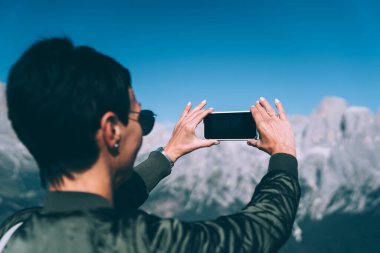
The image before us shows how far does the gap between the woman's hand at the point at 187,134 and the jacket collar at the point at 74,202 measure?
119 centimetres

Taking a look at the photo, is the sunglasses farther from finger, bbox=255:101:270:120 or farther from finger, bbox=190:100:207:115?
finger, bbox=255:101:270:120

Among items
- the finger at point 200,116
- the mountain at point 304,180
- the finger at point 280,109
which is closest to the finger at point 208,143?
the finger at point 200,116

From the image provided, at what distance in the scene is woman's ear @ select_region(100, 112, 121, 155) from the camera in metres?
1.77

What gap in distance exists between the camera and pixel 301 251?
81.3 metres

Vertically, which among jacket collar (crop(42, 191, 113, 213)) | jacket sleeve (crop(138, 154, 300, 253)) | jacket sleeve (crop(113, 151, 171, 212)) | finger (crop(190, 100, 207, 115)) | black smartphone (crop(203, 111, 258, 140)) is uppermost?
finger (crop(190, 100, 207, 115))

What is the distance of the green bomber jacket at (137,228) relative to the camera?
1568 mm

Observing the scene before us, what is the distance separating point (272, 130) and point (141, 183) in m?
1.20

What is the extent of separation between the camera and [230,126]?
2.62 meters

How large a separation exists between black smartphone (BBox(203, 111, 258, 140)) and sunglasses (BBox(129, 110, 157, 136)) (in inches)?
18.2

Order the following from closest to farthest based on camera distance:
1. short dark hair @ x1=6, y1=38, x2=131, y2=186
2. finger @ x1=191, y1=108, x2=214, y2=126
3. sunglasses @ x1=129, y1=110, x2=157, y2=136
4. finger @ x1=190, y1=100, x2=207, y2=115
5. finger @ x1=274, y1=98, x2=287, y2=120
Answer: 1. short dark hair @ x1=6, y1=38, x2=131, y2=186
2. sunglasses @ x1=129, y1=110, x2=157, y2=136
3. finger @ x1=274, y1=98, x2=287, y2=120
4. finger @ x1=191, y1=108, x2=214, y2=126
5. finger @ x1=190, y1=100, x2=207, y2=115

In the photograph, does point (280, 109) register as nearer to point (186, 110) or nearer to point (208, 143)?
point (208, 143)

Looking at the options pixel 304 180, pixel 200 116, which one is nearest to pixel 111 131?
pixel 200 116

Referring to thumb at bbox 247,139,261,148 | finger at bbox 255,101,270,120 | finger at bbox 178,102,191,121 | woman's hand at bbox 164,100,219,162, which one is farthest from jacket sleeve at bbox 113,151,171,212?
finger at bbox 255,101,270,120

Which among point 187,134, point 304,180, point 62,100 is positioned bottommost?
point 304,180
